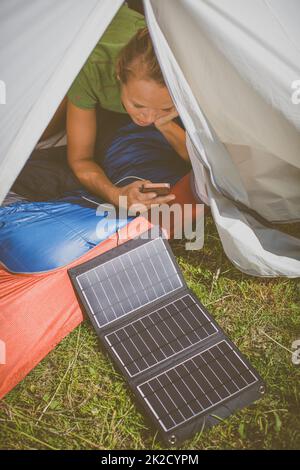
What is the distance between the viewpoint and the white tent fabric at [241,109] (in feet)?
5.86

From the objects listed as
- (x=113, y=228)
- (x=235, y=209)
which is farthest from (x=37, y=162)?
(x=235, y=209)

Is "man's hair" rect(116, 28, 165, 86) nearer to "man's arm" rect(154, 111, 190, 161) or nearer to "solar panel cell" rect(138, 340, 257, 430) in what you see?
"man's arm" rect(154, 111, 190, 161)

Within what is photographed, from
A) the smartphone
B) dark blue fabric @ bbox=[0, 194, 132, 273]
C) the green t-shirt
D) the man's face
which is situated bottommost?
the smartphone

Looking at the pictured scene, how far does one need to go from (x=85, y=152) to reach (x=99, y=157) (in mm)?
167

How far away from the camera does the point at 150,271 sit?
2.25 meters

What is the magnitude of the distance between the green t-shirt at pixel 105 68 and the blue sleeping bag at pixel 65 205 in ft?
1.19

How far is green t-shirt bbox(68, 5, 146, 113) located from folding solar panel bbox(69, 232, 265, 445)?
818mm

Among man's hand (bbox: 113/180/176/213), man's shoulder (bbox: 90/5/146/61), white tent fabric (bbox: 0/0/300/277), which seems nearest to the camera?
white tent fabric (bbox: 0/0/300/277)

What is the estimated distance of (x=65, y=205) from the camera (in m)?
2.40

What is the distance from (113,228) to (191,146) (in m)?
0.57

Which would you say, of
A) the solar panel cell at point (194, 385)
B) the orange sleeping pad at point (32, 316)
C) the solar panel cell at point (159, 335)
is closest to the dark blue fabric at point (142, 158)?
the orange sleeping pad at point (32, 316)

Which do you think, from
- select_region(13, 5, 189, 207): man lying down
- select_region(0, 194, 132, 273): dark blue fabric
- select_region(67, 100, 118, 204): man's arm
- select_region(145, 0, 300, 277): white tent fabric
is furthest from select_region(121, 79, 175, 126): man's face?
select_region(0, 194, 132, 273): dark blue fabric

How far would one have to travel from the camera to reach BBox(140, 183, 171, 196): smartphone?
96.5 inches

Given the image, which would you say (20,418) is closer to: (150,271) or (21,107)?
(150,271)
